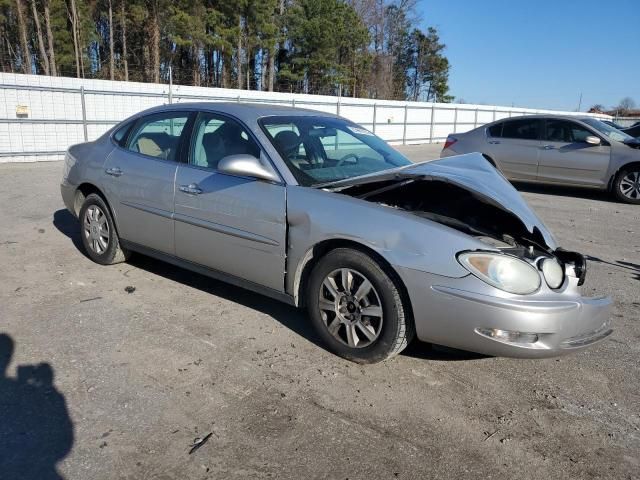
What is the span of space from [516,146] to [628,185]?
2065mm

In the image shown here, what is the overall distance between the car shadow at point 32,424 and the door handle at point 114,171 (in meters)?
1.93

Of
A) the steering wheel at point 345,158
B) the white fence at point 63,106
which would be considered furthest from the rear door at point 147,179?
the white fence at point 63,106

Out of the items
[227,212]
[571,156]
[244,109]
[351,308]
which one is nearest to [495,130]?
[571,156]

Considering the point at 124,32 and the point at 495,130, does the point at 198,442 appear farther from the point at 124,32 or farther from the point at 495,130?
the point at 124,32

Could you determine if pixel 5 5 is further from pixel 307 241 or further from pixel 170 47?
pixel 307 241

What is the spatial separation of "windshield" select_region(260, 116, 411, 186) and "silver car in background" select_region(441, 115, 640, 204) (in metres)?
6.41

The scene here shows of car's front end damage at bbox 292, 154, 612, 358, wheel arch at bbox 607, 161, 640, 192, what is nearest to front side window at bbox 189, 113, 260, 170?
car's front end damage at bbox 292, 154, 612, 358

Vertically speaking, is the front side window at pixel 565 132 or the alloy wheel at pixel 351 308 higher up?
the front side window at pixel 565 132

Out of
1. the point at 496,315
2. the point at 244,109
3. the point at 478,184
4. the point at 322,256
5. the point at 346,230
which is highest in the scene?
the point at 244,109

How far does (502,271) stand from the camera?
9.20 feet

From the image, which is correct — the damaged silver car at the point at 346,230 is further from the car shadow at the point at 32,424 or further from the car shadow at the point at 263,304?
the car shadow at the point at 32,424

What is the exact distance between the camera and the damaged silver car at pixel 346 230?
2.83 meters

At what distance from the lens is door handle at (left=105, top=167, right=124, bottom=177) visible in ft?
15.1

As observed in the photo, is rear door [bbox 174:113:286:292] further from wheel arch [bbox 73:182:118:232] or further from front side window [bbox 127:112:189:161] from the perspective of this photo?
wheel arch [bbox 73:182:118:232]
